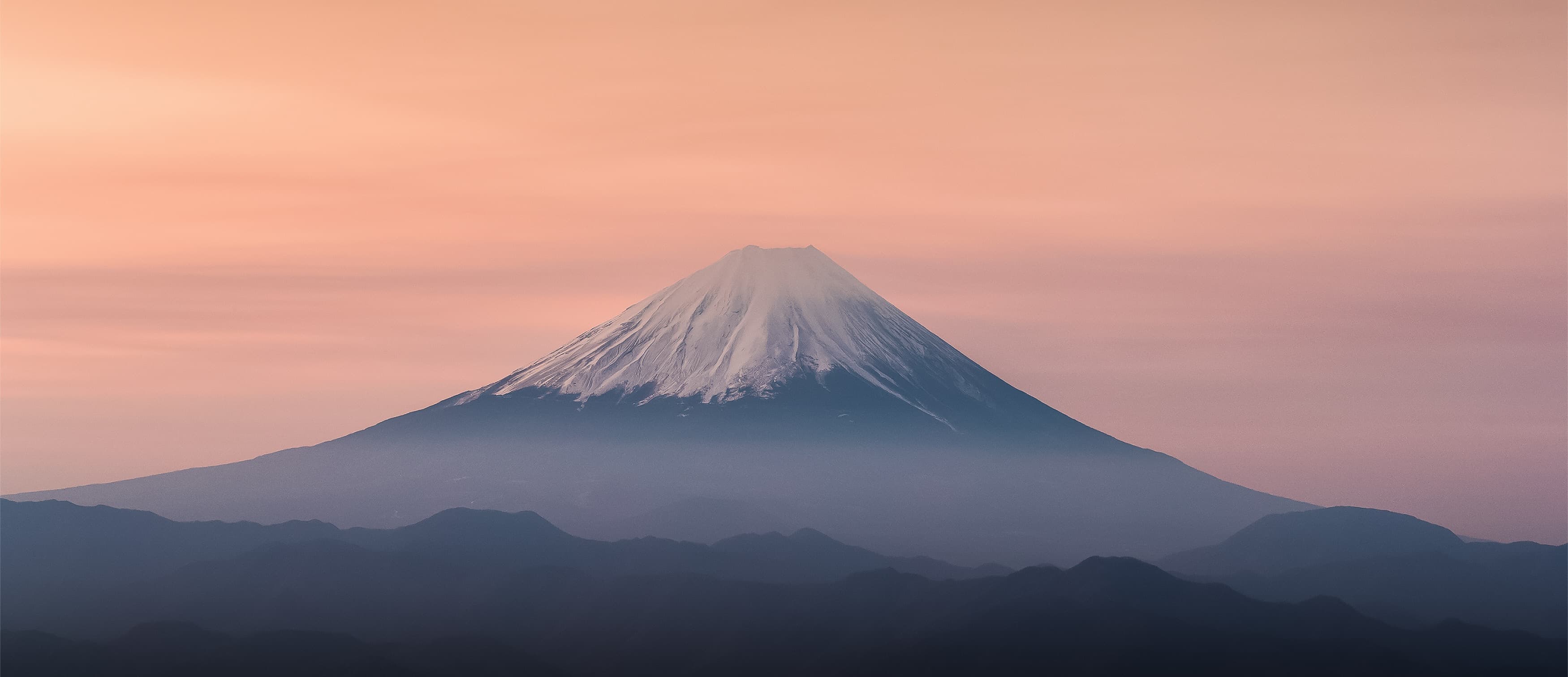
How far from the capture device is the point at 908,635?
171250 mm

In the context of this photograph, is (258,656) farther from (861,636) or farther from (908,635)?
(908,635)

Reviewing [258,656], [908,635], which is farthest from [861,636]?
[258,656]

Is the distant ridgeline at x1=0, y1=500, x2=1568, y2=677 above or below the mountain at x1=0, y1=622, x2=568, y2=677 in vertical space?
above

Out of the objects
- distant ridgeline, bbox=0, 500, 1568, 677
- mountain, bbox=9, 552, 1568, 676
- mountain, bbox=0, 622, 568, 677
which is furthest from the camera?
mountain, bbox=9, 552, 1568, 676

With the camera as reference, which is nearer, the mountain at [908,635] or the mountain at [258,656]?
the mountain at [258,656]

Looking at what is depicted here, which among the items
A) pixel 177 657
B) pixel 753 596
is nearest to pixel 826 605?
pixel 753 596

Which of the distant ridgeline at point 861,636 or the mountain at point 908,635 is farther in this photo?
the mountain at point 908,635

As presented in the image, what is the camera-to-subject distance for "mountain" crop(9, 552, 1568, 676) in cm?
15600

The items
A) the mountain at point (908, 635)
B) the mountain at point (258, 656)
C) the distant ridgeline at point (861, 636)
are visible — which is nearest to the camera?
the mountain at point (258, 656)

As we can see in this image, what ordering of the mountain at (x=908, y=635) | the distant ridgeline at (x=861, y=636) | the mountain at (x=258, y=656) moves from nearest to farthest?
the mountain at (x=258, y=656)
the distant ridgeline at (x=861, y=636)
the mountain at (x=908, y=635)

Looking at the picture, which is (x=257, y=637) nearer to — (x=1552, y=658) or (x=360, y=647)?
(x=360, y=647)

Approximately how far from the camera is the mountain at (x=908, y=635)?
512 ft

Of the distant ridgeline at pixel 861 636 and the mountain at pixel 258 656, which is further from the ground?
the distant ridgeline at pixel 861 636

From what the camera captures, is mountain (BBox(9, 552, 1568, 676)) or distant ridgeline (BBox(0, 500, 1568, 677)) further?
mountain (BBox(9, 552, 1568, 676))
